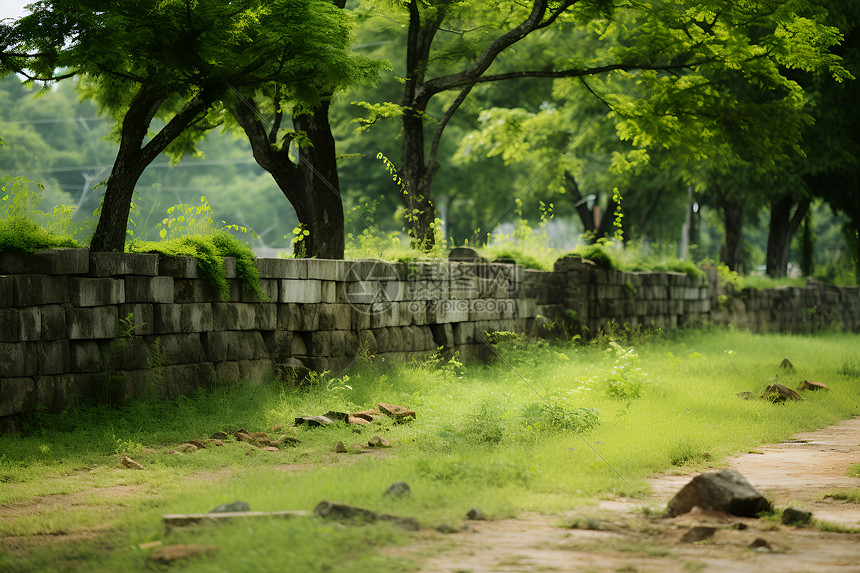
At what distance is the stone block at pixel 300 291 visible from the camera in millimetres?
8945

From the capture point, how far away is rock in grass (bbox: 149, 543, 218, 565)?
141 inches

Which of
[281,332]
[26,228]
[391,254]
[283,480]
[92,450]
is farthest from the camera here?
[391,254]

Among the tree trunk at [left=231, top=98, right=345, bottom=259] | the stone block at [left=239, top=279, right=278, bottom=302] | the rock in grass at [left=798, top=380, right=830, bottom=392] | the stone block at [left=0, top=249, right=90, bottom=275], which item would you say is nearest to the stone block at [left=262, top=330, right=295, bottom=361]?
the stone block at [left=239, top=279, right=278, bottom=302]

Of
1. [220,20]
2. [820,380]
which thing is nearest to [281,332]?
[220,20]

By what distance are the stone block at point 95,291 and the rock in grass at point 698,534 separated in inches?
220

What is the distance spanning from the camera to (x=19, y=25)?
7082 mm

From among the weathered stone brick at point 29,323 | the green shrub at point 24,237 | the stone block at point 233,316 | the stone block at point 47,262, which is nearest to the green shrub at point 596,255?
the stone block at point 233,316

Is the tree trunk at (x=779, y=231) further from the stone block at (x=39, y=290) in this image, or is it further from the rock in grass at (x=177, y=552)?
the rock in grass at (x=177, y=552)

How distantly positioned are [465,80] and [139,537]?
9.57 m

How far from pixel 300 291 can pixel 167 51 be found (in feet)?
9.85

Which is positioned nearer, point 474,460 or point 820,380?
point 474,460

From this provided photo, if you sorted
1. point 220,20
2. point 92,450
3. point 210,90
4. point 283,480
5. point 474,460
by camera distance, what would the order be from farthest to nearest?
point 210,90, point 220,20, point 92,450, point 474,460, point 283,480

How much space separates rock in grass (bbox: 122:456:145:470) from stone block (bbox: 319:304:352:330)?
140 inches

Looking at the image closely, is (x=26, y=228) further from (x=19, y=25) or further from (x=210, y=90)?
(x=210, y=90)
